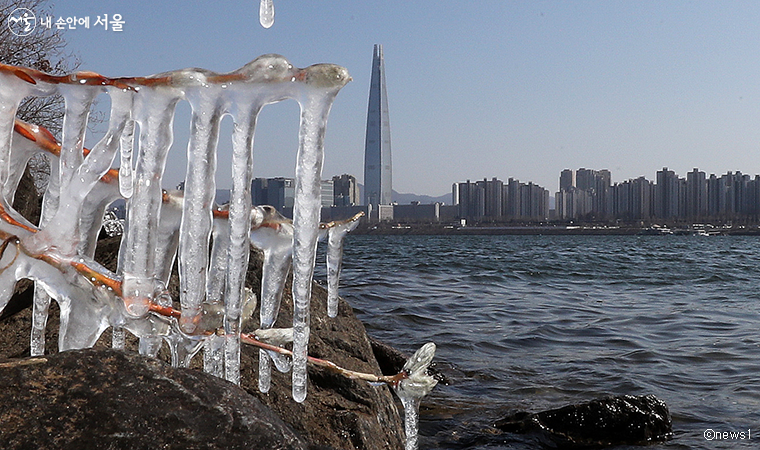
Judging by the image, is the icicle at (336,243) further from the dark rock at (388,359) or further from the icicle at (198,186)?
the dark rock at (388,359)

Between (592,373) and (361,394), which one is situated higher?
(361,394)

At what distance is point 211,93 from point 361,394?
3.10 meters

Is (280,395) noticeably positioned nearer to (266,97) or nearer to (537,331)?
(266,97)

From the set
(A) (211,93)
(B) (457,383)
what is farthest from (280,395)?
(B) (457,383)

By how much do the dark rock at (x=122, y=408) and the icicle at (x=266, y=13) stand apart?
1.54 meters

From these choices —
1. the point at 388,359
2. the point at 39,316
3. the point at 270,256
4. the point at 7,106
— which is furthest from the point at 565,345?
the point at 7,106

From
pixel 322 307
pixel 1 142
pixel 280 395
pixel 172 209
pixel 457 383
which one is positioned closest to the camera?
pixel 1 142

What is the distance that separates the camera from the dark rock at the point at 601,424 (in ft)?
22.0

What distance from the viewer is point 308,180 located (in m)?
2.41

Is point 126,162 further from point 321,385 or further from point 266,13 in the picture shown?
point 321,385

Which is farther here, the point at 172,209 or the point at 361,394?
the point at 361,394

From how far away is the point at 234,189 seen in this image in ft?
7.86

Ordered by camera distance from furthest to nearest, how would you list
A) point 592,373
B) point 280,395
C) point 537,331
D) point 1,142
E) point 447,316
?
point 447,316
point 537,331
point 592,373
point 280,395
point 1,142

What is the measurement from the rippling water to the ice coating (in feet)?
14.7
